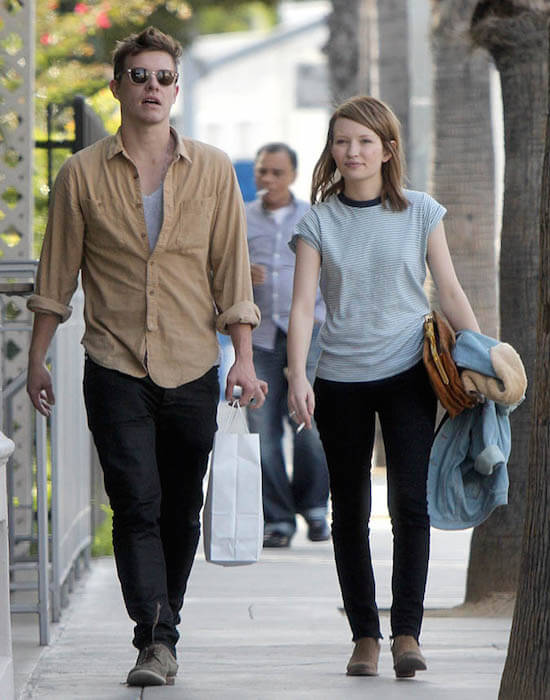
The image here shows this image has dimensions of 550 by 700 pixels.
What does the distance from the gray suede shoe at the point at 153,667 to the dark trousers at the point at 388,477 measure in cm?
60

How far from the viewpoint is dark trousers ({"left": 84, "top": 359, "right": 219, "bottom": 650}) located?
514 cm

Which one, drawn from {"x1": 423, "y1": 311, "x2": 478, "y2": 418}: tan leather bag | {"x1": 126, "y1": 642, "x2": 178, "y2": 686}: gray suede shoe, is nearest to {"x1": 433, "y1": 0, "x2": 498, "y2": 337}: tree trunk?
{"x1": 423, "y1": 311, "x2": 478, "y2": 418}: tan leather bag

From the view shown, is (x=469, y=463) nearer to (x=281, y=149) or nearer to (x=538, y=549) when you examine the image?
(x=538, y=549)

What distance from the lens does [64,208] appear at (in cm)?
523

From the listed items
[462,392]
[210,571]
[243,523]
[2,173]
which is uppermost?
[2,173]

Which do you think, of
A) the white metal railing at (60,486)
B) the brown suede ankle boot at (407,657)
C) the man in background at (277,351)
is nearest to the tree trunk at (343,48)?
the man in background at (277,351)

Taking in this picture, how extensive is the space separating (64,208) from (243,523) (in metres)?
1.11

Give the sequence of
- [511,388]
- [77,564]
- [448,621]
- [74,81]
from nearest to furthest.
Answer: [511,388]
[448,621]
[77,564]
[74,81]

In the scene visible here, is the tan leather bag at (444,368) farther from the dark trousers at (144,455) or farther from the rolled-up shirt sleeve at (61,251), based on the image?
the rolled-up shirt sleeve at (61,251)

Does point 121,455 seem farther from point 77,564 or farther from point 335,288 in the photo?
point 77,564

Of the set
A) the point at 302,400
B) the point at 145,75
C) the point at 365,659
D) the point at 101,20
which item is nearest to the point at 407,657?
the point at 365,659

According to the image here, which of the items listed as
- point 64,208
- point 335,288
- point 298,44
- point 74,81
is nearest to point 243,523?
point 335,288

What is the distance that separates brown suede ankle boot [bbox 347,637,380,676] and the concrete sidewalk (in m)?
0.03

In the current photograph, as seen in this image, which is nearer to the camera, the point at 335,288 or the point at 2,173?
the point at 335,288
